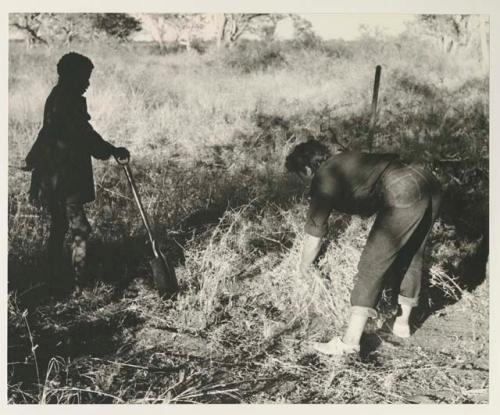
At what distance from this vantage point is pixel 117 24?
2992 mm

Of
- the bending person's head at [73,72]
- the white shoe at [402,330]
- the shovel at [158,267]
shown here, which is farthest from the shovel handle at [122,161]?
the white shoe at [402,330]

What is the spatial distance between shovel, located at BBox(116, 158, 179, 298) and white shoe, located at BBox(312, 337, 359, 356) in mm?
734

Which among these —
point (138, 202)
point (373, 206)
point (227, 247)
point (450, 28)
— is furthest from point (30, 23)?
point (450, 28)

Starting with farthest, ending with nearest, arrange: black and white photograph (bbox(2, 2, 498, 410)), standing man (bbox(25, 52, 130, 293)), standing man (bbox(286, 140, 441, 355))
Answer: standing man (bbox(25, 52, 130, 293)), black and white photograph (bbox(2, 2, 498, 410)), standing man (bbox(286, 140, 441, 355))

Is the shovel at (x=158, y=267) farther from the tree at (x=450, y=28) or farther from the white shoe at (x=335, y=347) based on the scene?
the tree at (x=450, y=28)

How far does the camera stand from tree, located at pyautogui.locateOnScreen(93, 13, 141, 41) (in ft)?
9.72

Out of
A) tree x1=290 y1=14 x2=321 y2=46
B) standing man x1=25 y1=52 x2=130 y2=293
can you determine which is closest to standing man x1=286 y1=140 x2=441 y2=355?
tree x1=290 y1=14 x2=321 y2=46

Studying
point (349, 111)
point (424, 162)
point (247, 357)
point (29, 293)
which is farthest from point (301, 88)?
point (29, 293)

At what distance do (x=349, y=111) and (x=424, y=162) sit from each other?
47 centimetres

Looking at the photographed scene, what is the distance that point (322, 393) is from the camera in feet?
9.34

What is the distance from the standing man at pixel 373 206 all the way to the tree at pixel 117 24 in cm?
111

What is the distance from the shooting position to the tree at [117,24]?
9.72ft

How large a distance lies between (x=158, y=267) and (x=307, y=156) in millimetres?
886

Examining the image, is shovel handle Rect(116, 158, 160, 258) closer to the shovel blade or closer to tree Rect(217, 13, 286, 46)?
the shovel blade
